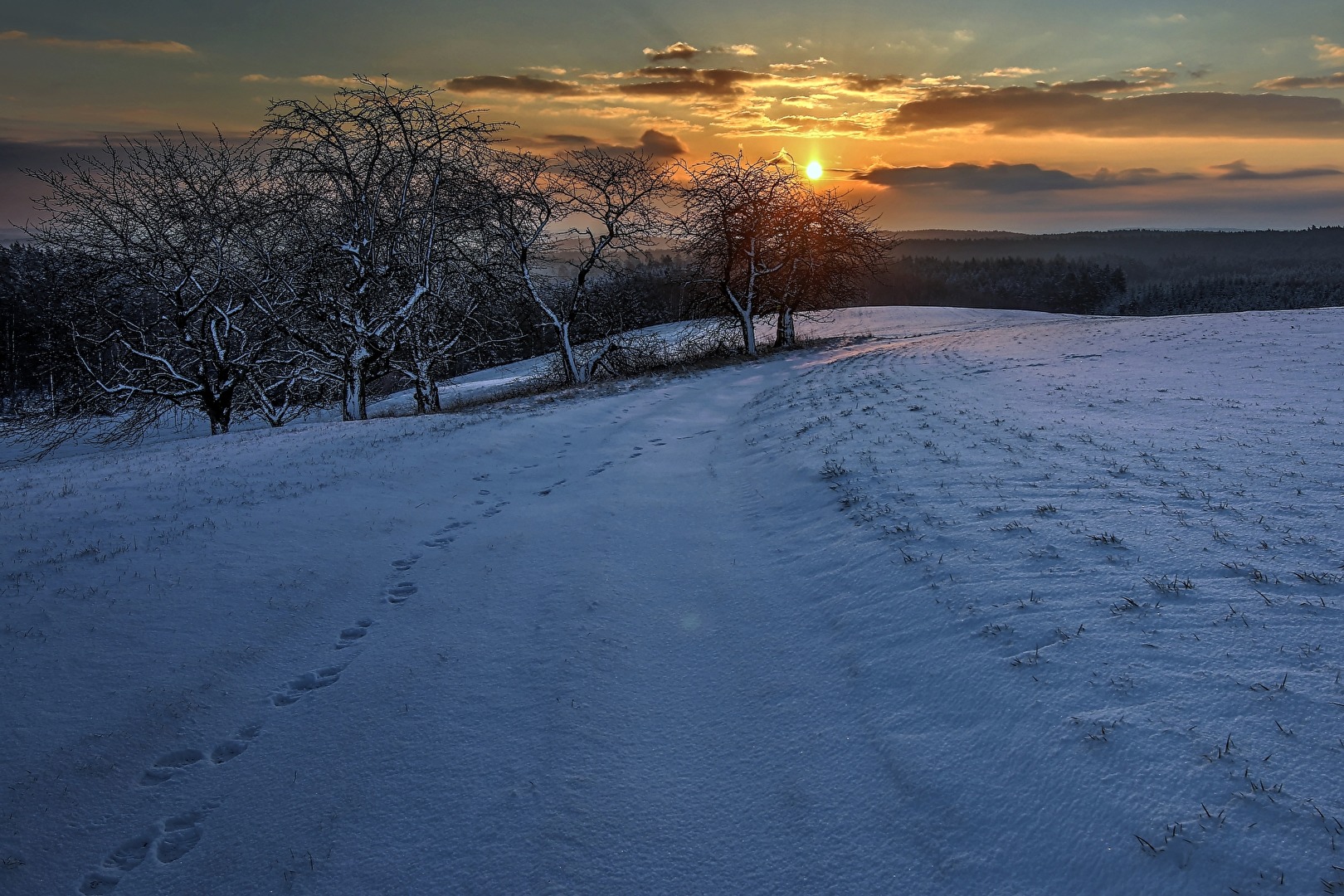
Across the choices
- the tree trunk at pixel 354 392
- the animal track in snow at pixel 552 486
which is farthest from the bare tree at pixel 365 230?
the animal track in snow at pixel 552 486

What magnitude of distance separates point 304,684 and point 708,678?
2864mm

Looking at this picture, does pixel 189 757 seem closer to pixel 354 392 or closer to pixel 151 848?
pixel 151 848

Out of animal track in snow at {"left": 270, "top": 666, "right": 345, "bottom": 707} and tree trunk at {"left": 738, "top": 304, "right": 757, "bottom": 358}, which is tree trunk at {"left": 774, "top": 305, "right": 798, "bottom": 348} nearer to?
tree trunk at {"left": 738, "top": 304, "right": 757, "bottom": 358}

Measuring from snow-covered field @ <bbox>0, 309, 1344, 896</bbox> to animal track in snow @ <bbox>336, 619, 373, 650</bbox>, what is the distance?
0.11ft

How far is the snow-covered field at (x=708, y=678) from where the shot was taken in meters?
2.93

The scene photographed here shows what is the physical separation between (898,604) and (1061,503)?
244cm

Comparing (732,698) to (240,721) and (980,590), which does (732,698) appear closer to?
(980,590)

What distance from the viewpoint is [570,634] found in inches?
204

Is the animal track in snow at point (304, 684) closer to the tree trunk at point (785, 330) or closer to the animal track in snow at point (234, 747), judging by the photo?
the animal track in snow at point (234, 747)

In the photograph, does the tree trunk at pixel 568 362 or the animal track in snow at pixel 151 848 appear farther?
the tree trunk at pixel 568 362

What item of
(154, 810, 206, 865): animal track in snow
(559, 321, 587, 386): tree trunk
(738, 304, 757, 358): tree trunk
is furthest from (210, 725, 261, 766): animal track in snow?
(738, 304, 757, 358): tree trunk

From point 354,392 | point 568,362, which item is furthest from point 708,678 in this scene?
point 568,362

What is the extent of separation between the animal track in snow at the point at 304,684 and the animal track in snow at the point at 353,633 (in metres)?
0.33

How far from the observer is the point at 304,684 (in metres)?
4.57
